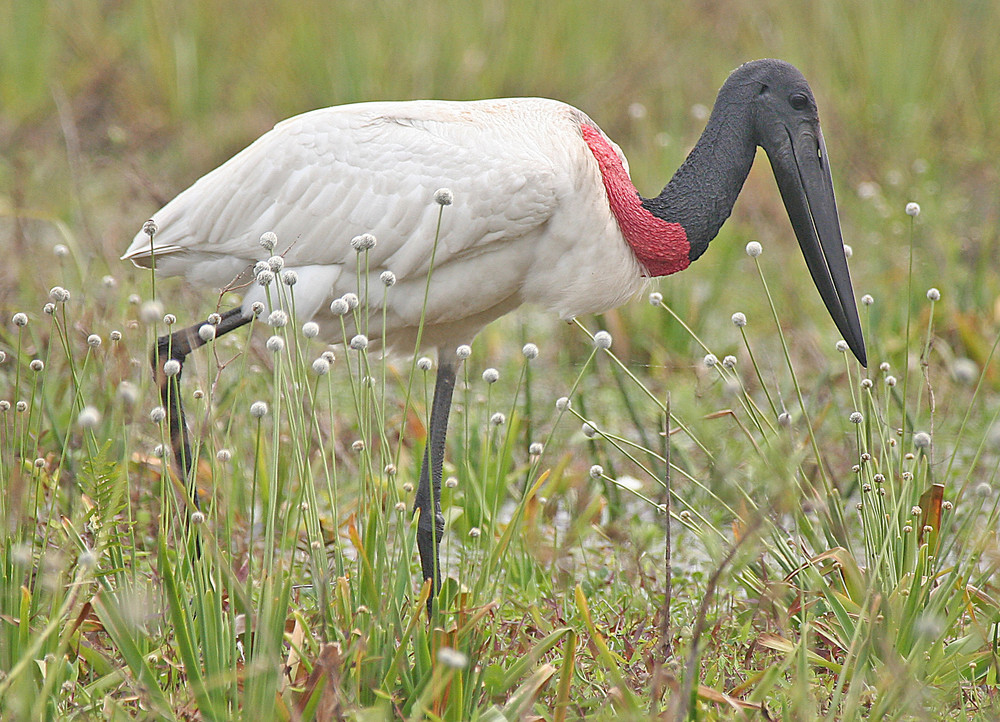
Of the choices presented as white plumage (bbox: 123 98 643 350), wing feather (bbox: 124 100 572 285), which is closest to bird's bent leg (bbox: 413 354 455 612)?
white plumage (bbox: 123 98 643 350)

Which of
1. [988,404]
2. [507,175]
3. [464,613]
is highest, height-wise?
[507,175]

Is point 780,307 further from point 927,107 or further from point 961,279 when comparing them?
point 927,107

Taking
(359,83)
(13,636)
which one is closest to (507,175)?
(13,636)

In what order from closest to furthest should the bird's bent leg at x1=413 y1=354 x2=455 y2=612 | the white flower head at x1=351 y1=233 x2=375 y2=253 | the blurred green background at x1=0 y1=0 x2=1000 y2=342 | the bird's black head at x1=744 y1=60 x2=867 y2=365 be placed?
the white flower head at x1=351 y1=233 x2=375 y2=253 → the bird's black head at x1=744 y1=60 x2=867 y2=365 → the bird's bent leg at x1=413 y1=354 x2=455 y2=612 → the blurred green background at x1=0 y1=0 x2=1000 y2=342

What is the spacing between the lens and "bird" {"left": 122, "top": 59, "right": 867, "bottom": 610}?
3045mm

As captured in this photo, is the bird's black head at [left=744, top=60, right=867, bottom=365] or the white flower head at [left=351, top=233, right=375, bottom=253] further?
the bird's black head at [left=744, top=60, right=867, bottom=365]

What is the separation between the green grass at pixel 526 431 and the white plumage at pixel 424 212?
28 cm

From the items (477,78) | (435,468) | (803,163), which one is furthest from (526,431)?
(477,78)

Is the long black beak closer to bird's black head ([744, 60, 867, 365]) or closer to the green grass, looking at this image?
bird's black head ([744, 60, 867, 365])

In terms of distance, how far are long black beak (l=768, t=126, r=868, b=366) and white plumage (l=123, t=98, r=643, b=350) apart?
0.45 meters

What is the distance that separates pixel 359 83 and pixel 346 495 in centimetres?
326

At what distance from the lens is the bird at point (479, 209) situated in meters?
3.04

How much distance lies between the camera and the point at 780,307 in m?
5.34

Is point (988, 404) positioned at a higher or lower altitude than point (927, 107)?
lower
